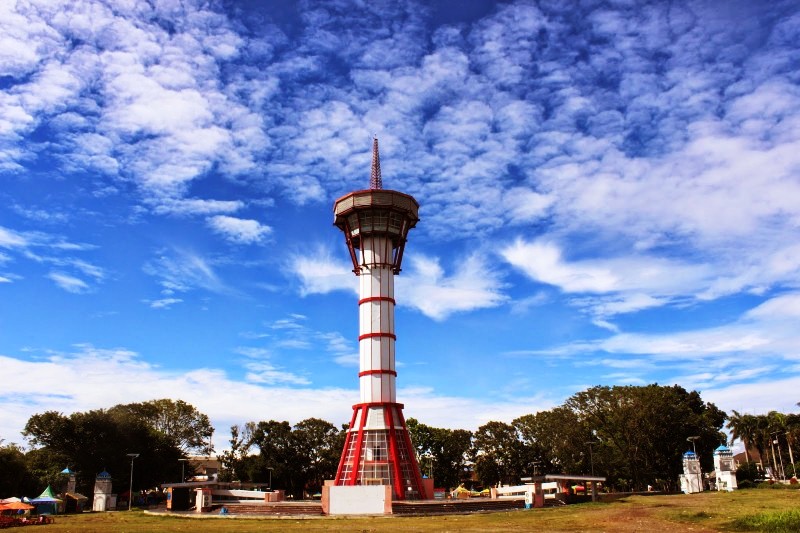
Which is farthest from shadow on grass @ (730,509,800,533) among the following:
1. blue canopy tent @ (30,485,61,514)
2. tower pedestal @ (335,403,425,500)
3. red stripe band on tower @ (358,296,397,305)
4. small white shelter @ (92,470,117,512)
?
small white shelter @ (92,470,117,512)

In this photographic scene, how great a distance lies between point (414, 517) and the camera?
47312mm

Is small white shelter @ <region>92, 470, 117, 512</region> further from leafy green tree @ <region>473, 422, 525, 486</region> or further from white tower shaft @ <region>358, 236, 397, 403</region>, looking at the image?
leafy green tree @ <region>473, 422, 525, 486</region>

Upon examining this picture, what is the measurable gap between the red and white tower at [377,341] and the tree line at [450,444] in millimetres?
32936

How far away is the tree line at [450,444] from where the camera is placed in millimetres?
80688

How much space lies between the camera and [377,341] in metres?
67.4

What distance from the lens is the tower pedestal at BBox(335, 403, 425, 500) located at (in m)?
62.4

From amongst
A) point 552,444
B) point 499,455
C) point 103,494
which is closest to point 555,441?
point 552,444

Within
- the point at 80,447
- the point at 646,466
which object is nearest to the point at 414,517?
the point at 646,466

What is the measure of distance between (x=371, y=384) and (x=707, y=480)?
45910 mm

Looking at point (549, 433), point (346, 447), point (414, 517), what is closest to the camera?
point (414, 517)

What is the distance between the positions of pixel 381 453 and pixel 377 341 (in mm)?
11440

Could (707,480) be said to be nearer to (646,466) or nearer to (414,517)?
(646,466)

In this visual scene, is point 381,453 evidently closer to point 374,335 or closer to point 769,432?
point 374,335

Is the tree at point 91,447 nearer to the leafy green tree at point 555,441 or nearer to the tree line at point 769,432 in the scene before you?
the leafy green tree at point 555,441
